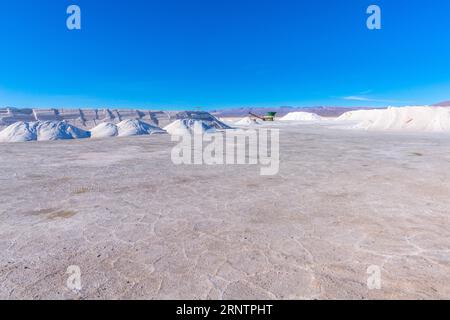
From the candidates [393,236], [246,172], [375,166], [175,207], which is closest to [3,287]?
[175,207]

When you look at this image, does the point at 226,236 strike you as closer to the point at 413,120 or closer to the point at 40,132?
the point at 40,132

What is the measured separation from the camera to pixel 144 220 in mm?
3480

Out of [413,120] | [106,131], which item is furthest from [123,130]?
[413,120]

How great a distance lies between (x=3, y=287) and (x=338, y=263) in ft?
8.62

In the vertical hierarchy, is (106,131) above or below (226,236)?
above

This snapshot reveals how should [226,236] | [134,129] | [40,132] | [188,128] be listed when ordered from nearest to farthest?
[226,236]
[40,132]
[134,129]
[188,128]

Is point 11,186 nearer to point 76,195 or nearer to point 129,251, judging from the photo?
point 76,195

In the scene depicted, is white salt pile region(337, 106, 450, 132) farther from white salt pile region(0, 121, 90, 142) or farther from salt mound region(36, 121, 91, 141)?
white salt pile region(0, 121, 90, 142)

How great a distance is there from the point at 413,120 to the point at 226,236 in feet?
85.2

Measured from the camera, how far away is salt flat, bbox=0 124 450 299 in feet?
7.12

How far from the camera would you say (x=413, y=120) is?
23641 mm

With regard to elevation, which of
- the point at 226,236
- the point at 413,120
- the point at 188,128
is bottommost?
the point at 226,236

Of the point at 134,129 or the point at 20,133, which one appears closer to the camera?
the point at 20,133

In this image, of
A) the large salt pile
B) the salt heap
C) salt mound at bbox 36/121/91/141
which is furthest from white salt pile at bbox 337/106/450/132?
the large salt pile
